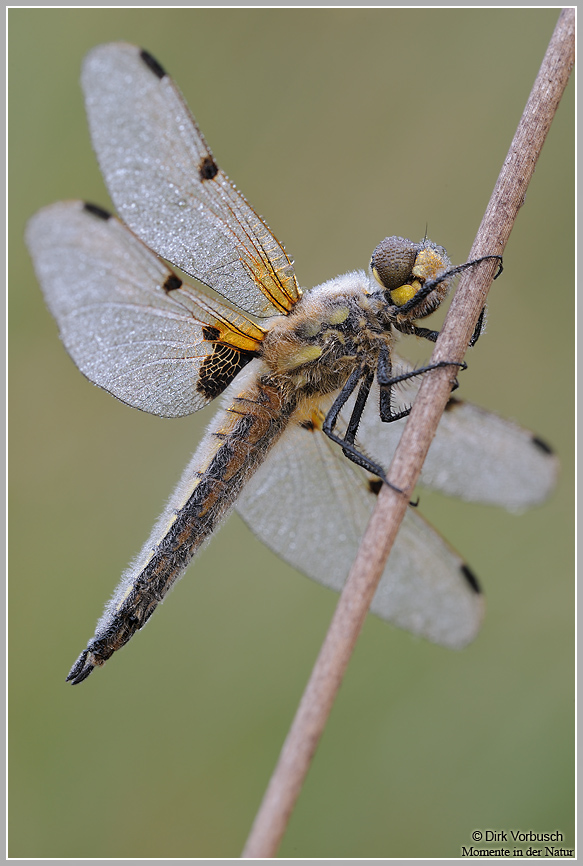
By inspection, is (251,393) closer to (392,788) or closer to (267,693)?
(267,693)

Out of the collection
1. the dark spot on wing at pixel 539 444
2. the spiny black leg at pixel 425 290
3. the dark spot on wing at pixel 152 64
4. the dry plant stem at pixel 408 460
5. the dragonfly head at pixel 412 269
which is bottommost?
the dry plant stem at pixel 408 460

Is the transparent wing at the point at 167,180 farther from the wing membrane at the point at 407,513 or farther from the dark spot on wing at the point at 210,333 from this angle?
the wing membrane at the point at 407,513

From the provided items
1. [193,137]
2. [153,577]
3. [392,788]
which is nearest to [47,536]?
[153,577]

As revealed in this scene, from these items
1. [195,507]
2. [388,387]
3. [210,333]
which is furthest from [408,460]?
[210,333]

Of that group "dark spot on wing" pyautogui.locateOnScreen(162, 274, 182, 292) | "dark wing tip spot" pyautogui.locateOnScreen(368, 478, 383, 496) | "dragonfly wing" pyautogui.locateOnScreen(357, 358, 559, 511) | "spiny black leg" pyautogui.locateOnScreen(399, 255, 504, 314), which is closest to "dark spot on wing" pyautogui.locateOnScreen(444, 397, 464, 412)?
"dragonfly wing" pyautogui.locateOnScreen(357, 358, 559, 511)

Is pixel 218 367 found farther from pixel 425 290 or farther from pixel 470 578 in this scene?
pixel 470 578

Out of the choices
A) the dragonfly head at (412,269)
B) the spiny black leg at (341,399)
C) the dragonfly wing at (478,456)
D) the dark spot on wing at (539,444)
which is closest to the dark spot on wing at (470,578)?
the dragonfly wing at (478,456)
